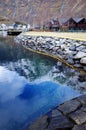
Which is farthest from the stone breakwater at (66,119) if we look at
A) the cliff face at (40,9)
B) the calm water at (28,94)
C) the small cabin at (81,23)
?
the cliff face at (40,9)

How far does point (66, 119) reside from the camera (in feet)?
23.1

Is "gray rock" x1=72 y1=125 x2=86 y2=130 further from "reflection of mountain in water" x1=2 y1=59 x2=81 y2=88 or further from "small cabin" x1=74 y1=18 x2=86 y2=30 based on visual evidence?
"small cabin" x1=74 y1=18 x2=86 y2=30

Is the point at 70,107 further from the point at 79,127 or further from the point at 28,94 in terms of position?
the point at 28,94

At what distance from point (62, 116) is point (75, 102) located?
1.32 metres

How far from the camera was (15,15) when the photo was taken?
149125 mm

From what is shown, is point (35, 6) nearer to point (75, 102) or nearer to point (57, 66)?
point (57, 66)

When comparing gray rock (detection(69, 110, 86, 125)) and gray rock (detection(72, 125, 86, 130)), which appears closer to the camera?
gray rock (detection(72, 125, 86, 130))

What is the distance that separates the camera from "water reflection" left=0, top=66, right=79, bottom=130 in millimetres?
8727

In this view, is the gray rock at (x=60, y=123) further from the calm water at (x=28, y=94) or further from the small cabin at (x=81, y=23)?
the small cabin at (x=81, y=23)

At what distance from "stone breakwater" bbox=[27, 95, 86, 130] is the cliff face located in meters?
99.5

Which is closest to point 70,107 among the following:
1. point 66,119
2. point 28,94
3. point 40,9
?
point 66,119

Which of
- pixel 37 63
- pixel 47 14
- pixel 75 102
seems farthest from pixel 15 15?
pixel 75 102

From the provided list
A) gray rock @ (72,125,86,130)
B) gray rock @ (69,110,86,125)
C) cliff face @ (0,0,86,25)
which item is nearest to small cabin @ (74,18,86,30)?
cliff face @ (0,0,86,25)

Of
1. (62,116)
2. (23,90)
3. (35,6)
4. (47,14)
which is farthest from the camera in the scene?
(35,6)
